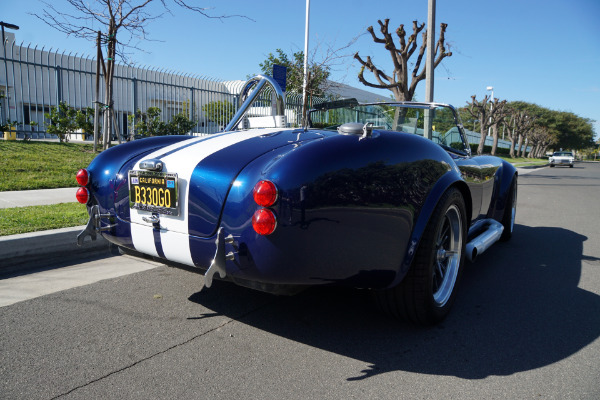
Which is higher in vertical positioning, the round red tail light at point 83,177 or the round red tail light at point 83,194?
the round red tail light at point 83,177

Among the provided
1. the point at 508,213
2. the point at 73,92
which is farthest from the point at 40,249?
the point at 73,92

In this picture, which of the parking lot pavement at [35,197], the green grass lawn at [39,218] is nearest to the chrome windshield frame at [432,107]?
the green grass lawn at [39,218]

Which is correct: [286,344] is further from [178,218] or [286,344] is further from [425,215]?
[425,215]

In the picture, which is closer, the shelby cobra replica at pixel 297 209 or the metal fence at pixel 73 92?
the shelby cobra replica at pixel 297 209

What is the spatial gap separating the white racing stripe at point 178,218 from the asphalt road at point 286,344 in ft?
1.64

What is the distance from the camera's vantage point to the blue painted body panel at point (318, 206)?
6.57 feet

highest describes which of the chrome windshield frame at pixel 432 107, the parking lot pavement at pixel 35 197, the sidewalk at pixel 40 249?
the chrome windshield frame at pixel 432 107

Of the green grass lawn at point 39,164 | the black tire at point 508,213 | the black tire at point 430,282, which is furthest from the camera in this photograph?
the green grass lawn at point 39,164

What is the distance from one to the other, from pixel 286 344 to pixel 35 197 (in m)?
5.21

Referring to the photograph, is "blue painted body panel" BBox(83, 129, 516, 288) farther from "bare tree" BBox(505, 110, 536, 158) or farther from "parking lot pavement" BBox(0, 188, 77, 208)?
"bare tree" BBox(505, 110, 536, 158)

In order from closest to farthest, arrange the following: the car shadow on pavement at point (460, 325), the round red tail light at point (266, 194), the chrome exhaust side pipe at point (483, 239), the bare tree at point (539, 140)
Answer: the round red tail light at point (266, 194)
the car shadow on pavement at point (460, 325)
the chrome exhaust side pipe at point (483, 239)
the bare tree at point (539, 140)

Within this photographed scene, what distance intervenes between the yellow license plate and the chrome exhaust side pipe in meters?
2.00

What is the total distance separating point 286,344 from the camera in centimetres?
242

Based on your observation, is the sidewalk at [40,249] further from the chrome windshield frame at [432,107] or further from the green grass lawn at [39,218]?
the chrome windshield frame at [432,107]
